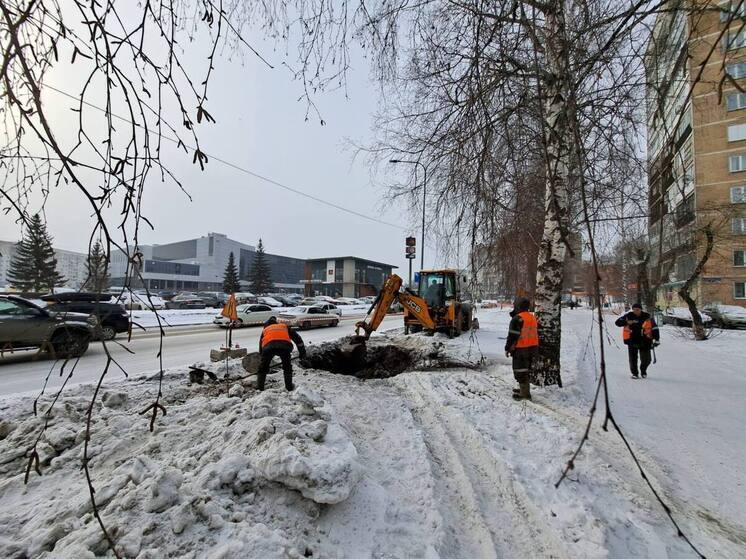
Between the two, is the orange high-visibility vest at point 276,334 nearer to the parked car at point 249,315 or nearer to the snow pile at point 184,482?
the snow pile at point 184,482

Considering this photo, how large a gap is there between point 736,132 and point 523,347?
1426 inches

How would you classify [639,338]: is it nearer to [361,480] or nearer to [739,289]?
[361,480]

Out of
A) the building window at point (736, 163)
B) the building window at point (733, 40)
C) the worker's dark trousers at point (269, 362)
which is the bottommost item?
the worker's dark trousers at point (269, 362)

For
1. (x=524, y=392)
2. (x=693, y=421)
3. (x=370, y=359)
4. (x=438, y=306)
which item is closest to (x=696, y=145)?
(x=693, y=421)

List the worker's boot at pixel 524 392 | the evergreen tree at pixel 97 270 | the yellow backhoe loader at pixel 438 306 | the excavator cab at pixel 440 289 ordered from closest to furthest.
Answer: the evergreen tree at pixel 97 270
the worker's boot at pixel 524 392
the yellow backhoe loader at pixel 438 306
the excavator cab at pixel 440 289

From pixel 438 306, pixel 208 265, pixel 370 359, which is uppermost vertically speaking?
pixel 208 265

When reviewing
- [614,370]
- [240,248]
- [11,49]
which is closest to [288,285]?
[240,248]

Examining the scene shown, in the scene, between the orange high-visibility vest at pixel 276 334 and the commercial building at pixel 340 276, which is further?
the commercial building at pixel 340 276

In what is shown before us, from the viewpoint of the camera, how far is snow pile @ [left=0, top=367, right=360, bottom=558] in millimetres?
2381

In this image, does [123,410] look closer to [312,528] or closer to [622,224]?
[312,528]

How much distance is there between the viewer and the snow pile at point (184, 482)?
7.81 feet

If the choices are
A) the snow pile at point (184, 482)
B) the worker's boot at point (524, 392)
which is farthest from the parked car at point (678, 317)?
the snow pile at point (184, 482)

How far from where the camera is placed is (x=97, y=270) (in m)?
1.47

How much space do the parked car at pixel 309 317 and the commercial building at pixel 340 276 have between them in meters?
45.5
